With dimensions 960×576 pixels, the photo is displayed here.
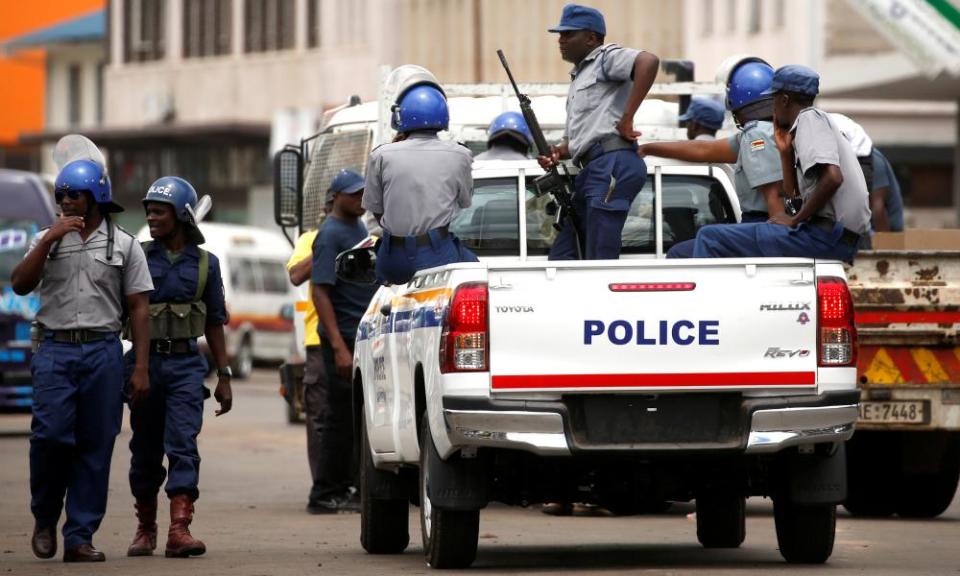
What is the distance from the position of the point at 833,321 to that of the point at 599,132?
224 centimetres

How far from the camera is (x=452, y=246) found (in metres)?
12.3

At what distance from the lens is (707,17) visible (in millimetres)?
52000

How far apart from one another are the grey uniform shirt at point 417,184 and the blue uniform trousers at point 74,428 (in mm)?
1412

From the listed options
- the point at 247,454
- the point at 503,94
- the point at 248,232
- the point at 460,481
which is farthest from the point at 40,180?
the point at 248,232

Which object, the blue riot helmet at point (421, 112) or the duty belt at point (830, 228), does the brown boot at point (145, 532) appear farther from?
the duty belt at point (830, 228)

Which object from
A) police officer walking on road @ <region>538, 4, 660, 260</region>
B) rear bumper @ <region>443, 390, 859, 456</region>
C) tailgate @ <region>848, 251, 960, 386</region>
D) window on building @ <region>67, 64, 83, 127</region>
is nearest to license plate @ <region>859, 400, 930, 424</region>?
tailgate @ <region>848, 251, 960, 386</region>

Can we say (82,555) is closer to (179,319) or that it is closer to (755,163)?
(179,319)

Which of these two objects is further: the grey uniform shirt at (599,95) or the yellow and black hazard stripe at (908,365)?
the yellow and black hazard stripe at (908,365)

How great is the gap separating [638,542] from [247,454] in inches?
383

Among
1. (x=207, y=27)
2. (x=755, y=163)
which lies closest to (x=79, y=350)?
(x=755, y=163)

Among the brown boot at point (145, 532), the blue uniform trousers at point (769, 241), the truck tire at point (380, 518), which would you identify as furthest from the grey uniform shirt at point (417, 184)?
the brown boot at point (145, 532)

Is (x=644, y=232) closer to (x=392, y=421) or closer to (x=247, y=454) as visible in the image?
(x=392, y=421)

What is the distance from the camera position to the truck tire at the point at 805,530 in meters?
11.2

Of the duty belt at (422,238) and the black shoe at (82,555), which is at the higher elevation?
the duty belt at (422,238)
